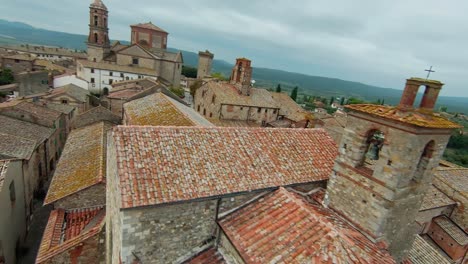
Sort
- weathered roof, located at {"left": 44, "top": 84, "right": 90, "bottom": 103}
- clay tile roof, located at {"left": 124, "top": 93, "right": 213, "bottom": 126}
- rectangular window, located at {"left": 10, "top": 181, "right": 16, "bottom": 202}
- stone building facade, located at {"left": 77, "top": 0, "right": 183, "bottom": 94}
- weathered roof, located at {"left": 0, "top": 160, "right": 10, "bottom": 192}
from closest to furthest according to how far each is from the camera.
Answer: weathered roof, located at {"left": 0, "top": 160, "right": 10, "bottom": 192} < rectangular window, located at {"left": 10, "top": 181, "right": 16, "bottom": 202} < clay tile roof, located at {"left": 124, "top": 93, "right": 213, "bottom": 126} < weathered roof, located at {"left": 44, "top": 84, "right": 90, "bottom": 103} < stone building facade, located at {"left": 77, "top": 0, "right": 183, "bottom": 94}

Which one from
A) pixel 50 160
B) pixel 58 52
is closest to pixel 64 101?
pixel 50 160

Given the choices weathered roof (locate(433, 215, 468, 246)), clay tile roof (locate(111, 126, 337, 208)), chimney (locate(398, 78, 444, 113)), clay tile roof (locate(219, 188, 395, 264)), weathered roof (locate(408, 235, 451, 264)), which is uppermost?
chimney (locate(398, 78, 444, 113))

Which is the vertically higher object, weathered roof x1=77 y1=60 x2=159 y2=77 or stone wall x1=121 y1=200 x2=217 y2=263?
weathered roof x1=77 y1=60 x2=159 y2=77

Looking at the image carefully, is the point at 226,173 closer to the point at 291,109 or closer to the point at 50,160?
the point at 50,160

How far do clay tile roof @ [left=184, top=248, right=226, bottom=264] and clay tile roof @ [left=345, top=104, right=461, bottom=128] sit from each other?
6762 mm

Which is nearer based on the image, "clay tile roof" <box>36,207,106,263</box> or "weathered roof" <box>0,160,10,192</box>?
"clay tile roof" <box>36,207,106,263</box>

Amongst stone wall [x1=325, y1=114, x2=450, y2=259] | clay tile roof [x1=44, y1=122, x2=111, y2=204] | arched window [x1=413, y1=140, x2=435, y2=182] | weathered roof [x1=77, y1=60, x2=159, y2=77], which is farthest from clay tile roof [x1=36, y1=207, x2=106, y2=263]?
weathered roof [x1=77, y1=60, x2=159, y2=77]

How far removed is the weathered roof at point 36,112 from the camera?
21281 millimetres

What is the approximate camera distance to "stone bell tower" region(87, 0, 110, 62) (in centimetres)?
5366

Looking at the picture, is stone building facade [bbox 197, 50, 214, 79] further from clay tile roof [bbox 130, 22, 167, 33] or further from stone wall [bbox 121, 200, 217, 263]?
stone wall [bbox 121, 200, 217, 263]

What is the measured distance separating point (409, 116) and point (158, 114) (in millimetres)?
15231

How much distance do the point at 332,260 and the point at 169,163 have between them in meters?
5.36

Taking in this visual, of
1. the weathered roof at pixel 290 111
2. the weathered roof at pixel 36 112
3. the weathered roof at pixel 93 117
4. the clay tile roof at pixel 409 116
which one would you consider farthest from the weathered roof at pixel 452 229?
the weathered roof at pixel 36 112

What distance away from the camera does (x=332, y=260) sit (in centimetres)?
652
